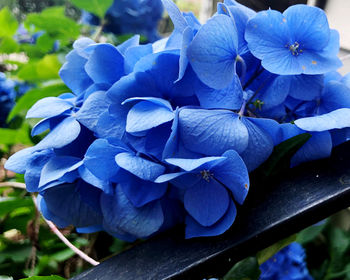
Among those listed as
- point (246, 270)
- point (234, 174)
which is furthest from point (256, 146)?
point (246, 270)

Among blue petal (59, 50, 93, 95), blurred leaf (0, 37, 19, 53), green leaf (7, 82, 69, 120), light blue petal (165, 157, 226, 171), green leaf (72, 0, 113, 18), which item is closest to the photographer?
light blue petal (165, 157, 226, 171)

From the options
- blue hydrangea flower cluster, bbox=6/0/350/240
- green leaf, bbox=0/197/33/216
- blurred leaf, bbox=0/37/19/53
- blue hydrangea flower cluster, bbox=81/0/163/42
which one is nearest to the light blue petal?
blue hydrangea flower cluster, bbox=6/0/350/240

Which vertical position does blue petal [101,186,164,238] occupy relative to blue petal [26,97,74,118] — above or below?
below

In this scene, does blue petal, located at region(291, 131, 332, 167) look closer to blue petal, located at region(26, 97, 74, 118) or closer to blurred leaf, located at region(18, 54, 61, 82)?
blue petal, located at region(26, 97, 74, 118)

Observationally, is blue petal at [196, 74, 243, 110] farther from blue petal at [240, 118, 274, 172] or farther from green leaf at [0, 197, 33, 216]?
green leaf at [0, 197, 33, 216]

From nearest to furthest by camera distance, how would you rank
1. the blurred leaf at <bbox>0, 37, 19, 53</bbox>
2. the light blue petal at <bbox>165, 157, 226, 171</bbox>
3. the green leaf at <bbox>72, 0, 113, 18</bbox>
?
the light blue petal at <bbox>165, 157, 226, 171</bbox>, the green leaf at <bbox>72, 0, 113, 18</bbox>, the blurred leaf at <bbox>0, 37, 19, 53</bbox>

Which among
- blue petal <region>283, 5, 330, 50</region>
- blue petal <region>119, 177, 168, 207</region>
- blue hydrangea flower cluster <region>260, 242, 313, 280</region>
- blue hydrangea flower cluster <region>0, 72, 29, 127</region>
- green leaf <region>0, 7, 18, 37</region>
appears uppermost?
blue petal <region>283, 5, 330, 50</region>

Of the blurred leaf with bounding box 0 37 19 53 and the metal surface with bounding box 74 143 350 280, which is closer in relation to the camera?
the metal surface with bounding box 74 143 350 280

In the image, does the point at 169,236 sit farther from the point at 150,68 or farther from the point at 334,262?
the point at 334,262
